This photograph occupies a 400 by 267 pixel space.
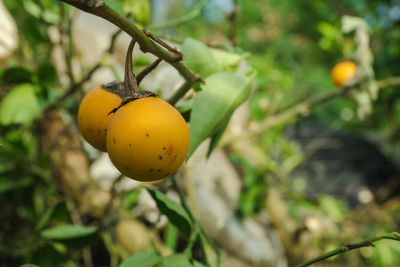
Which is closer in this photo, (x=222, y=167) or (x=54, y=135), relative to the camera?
(x=54, y=135)

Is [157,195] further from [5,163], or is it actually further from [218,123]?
[5,163]

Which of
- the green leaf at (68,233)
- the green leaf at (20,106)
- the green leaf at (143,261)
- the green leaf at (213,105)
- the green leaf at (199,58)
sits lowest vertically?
the green leaf at (143,261)

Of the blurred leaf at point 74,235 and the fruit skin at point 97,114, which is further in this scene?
the blurred leaf at point 74,235

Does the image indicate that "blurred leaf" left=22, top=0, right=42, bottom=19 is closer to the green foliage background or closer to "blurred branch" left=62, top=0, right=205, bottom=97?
the green foliage background

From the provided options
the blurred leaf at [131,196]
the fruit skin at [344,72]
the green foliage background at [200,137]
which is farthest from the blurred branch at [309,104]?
the blurred leaf at [131,196]

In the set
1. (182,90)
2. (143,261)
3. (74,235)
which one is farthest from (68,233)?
(182,90)

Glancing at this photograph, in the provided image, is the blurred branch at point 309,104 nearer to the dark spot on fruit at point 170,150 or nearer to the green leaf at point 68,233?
the green leaf at point 68,233

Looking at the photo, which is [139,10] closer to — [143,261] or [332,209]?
[143,261]

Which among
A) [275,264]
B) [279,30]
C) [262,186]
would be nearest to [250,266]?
[275,264]
